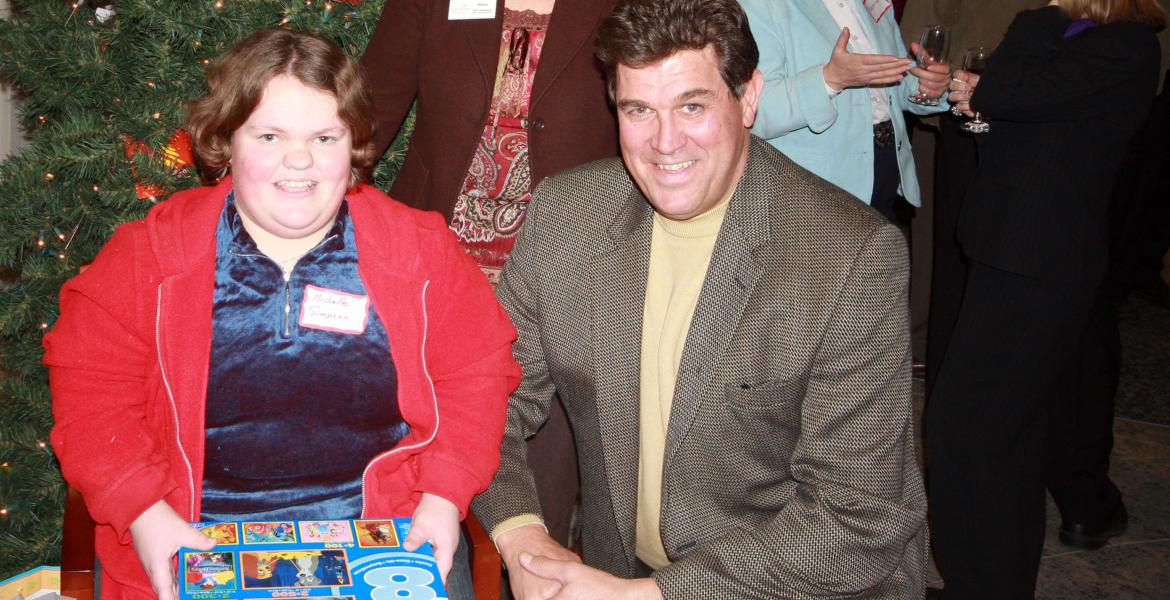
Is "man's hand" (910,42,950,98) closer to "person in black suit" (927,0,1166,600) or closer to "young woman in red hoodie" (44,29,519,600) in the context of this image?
"person in black suit" (927,0,1166,600)

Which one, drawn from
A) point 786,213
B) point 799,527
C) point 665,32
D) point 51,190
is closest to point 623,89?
point 665,32

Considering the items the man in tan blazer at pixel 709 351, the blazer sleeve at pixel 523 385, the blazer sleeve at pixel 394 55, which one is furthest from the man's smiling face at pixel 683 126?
the blazer sleeve at pixel 394 55

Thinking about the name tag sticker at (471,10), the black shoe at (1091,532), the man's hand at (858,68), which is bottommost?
the black shoe at (1091,532)

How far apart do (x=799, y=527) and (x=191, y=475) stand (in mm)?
1008

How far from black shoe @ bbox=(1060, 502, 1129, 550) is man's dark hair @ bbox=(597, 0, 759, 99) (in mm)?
2597

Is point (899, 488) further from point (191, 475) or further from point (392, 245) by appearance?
point (191, 475)

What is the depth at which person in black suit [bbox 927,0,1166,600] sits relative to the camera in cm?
299

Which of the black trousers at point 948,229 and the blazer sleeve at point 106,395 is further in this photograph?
the black trousers at point 948,229

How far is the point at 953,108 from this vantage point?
10.9 feet

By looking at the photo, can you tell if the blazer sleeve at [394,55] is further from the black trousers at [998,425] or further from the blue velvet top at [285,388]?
the black trousers at [998,425]

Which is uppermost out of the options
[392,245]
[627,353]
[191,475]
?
[392,245]

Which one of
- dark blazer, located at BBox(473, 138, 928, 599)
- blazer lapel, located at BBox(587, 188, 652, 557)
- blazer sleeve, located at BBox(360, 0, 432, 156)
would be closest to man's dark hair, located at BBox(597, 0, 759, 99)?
dark blazer, located at BBox(473, 138, 928, 599)

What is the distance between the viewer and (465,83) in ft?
8.43

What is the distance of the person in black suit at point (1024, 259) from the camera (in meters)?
2.99
